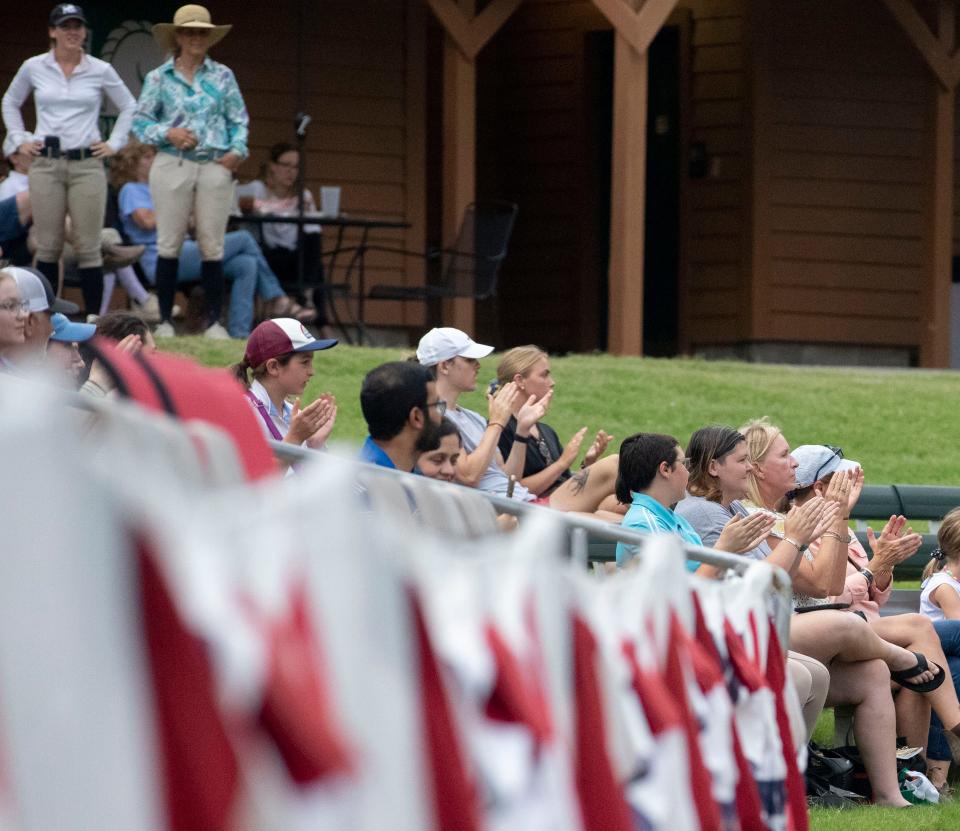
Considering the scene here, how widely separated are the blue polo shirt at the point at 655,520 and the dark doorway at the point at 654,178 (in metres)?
11.7

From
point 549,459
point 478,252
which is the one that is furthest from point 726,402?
point 549,459

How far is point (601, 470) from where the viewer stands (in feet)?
23.2

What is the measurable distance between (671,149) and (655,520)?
1217cm

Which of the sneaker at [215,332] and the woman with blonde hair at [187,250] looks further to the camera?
the woman with blonde hair at [187,250]

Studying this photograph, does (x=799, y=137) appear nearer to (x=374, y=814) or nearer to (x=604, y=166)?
(x=604, y=166)

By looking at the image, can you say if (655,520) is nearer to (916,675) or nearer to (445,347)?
(916,675)

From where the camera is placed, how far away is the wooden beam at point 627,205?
559 inches

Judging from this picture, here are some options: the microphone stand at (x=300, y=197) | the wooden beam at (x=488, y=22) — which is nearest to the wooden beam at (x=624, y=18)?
the wooden beam at (x=488, y=22)

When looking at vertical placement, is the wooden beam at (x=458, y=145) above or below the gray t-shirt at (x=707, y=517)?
above

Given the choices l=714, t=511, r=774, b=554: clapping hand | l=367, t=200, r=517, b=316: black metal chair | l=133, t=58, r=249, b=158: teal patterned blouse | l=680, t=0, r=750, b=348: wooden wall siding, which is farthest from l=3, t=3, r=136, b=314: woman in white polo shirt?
l=680, t=0, r=750, b=348: wooden wall siding

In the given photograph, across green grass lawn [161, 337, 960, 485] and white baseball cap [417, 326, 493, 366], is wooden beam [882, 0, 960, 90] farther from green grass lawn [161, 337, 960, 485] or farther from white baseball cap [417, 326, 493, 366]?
white baseball cap [417, 326, 493, 366]

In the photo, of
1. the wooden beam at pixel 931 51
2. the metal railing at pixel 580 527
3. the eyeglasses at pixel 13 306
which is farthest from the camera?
the wooden beam at pixel 931 51

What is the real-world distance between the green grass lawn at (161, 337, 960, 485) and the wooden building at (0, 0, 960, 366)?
2626 mm

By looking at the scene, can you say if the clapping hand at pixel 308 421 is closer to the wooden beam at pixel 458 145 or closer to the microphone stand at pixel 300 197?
the microphone stand at pixel 300 197
